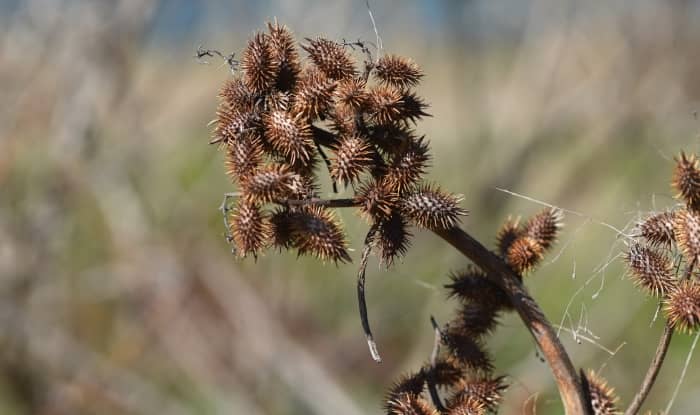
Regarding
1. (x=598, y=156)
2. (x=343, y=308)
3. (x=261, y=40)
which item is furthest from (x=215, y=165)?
(x=261, y=40)

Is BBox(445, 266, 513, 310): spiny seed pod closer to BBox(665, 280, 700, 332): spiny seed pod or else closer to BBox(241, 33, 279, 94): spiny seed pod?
BBox(665, 280, 700, 332): spiny seed pod

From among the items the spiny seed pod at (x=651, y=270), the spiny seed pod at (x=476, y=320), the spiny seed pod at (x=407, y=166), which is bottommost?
the spiny seed pod at (x=651, y=270)

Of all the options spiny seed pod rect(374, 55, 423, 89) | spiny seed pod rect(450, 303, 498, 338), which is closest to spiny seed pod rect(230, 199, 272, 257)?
spiny seed pod rect(374, 55, 423, 89)

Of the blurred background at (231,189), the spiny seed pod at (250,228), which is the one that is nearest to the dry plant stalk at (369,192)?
the spiny seed pod at (250,228)

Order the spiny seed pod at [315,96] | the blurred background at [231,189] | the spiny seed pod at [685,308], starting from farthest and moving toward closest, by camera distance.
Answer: the blurred background at [231,189], the spiny seed pod at [315,96], the spiny seed pod at [685,308]

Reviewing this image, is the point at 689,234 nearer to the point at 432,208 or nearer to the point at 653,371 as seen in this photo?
the point at 653,371

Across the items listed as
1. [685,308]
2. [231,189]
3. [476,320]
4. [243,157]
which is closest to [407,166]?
[243,157]

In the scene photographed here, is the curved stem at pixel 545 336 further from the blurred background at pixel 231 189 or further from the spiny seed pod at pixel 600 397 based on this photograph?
the blurred background at pixel 231 189
